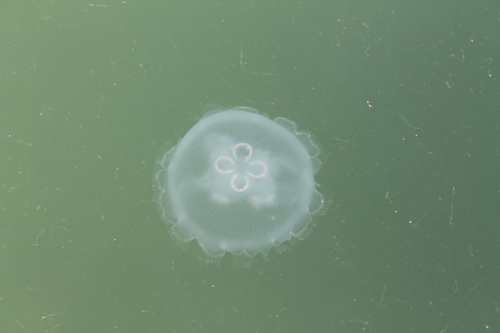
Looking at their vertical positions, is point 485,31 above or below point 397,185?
above

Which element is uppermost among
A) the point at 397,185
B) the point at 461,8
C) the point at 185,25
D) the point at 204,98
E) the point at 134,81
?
the point at 185,25

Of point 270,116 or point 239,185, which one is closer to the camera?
point 239,185

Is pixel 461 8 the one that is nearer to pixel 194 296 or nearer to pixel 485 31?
pixel 485 31

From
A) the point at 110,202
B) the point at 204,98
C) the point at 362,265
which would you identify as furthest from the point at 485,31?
the point at 110,202

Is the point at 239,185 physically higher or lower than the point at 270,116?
lower
